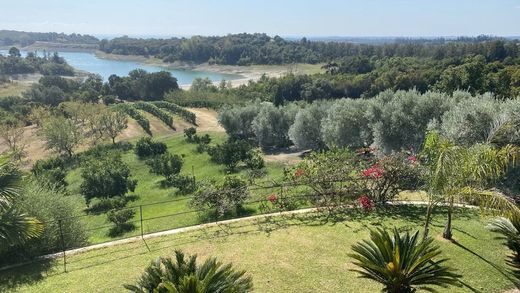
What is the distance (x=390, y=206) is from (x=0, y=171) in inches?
597

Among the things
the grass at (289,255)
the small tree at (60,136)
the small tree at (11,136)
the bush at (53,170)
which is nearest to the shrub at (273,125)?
the bush at (53,170)

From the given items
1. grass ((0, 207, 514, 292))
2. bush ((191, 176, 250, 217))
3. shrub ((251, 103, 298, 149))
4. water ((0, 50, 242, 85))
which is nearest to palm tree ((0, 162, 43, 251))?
grass ((0, 207, 514, 292))

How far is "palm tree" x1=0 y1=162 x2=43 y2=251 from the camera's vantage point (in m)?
12.8

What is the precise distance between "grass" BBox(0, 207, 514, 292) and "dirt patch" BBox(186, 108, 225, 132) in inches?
1630

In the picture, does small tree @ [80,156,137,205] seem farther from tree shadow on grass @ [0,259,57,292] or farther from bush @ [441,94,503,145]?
bush @ [441,94,503,145]

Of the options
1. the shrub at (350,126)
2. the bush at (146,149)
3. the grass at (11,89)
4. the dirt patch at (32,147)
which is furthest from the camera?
the grass at (11,89)

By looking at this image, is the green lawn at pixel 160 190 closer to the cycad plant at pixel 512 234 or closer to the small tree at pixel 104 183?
the small tree at pixel 104 183

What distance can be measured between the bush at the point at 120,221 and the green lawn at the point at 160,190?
1.36 ft

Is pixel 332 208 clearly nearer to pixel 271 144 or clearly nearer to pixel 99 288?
pixel 99 288

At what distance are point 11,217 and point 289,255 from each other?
905cm

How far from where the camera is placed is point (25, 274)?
13.7 meters

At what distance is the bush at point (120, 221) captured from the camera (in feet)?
75.3

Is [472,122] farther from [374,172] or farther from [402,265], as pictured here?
[402,265]

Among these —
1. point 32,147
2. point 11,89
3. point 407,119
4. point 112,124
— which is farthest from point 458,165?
point 11,89
